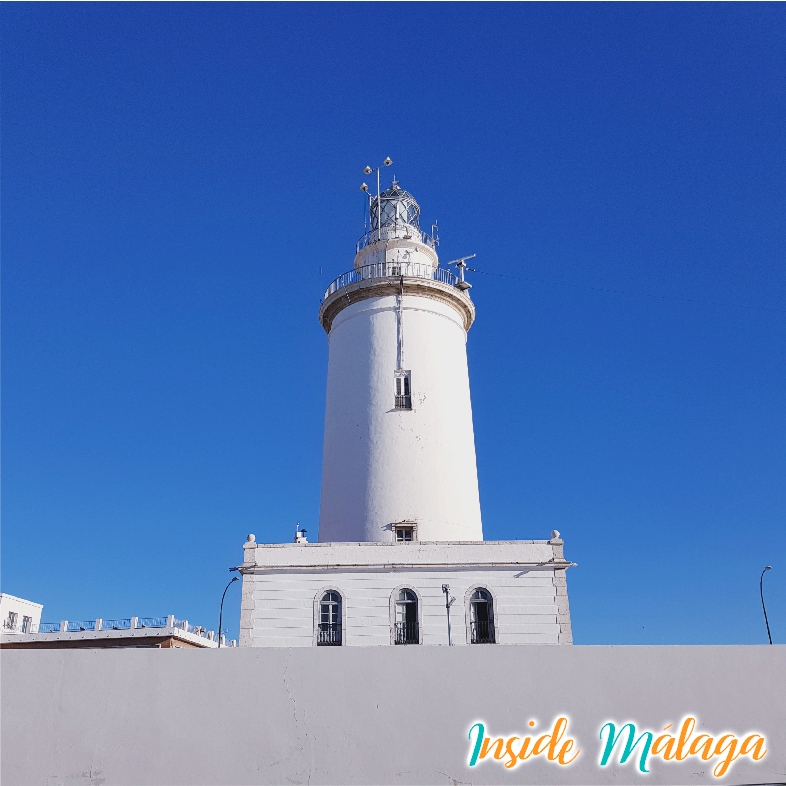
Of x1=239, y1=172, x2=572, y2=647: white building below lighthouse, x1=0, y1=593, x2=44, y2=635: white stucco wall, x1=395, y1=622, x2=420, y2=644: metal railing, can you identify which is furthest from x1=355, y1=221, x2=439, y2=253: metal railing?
x1=0, y1=593, x2=44, y2=635: white stucco wall

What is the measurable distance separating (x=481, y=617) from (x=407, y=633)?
179cm

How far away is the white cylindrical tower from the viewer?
22.2m

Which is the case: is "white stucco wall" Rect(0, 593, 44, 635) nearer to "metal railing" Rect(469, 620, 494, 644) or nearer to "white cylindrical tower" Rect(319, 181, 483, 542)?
"white cylindrical tower" Rect(319, 181, 483, 542)

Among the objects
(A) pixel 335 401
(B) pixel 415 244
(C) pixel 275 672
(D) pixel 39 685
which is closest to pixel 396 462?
(A) pixel 335 401

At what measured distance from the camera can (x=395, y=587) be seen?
19406 mm

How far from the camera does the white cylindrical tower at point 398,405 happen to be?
22172 millimetres

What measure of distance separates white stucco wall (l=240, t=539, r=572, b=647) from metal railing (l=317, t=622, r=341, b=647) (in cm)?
19

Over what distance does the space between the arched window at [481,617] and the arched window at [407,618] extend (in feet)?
4.29

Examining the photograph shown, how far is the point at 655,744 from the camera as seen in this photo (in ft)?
43.4

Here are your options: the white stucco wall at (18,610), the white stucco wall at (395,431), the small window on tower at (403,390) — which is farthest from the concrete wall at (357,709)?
the white stucco wall at (18,610)

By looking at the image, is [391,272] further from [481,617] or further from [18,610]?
[18,610]

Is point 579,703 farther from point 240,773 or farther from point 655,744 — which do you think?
point 240,773

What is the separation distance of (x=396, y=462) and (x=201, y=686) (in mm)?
10180

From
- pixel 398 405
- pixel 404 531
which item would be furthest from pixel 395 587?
pixel 398 405
